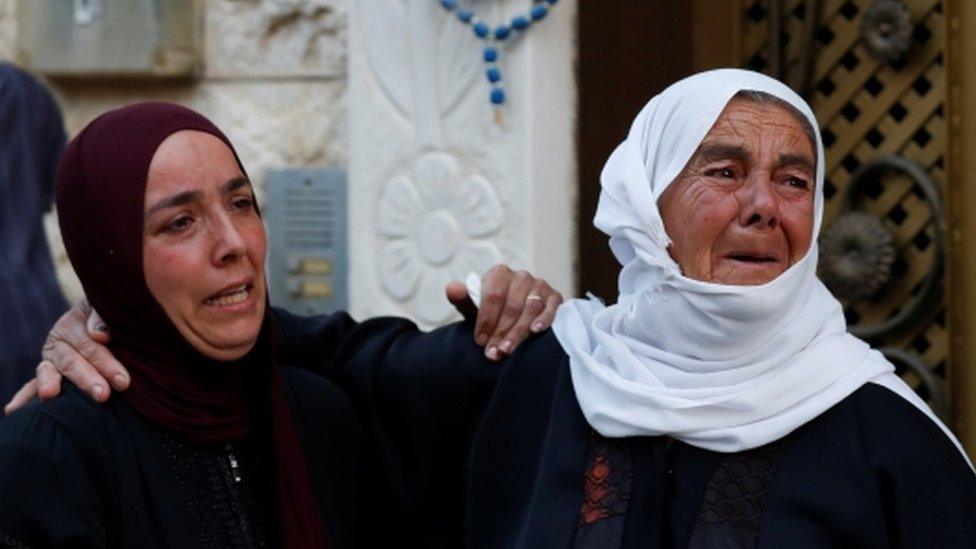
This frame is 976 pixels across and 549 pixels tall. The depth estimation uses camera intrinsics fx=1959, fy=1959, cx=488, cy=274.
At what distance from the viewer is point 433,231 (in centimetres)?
442

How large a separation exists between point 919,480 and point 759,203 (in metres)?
0.45

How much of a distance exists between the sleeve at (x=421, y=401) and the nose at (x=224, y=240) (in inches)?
15.0

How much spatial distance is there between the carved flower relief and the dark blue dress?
777mm

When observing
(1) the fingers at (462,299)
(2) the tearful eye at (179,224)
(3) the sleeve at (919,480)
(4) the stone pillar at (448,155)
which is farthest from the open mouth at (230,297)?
(4) the stone pillar at (448,155)

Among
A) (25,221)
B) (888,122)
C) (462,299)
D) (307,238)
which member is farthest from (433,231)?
(462,299)

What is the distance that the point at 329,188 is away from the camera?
15.4 feet

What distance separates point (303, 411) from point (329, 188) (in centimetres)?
166

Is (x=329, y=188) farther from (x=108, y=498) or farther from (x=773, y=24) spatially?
(x=108, y=498)

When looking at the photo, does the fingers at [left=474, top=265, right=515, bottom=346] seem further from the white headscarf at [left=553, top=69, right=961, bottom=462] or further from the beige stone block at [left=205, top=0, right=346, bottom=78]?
the beige stone block at [left=205, top=0, right=346, bottom=78]

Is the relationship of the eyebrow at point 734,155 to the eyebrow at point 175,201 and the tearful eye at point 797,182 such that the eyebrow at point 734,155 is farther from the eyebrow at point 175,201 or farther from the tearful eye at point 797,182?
the eyebrow at point 175,201

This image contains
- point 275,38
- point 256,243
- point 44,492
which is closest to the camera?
point 44,492

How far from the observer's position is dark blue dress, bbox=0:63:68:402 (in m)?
3.76

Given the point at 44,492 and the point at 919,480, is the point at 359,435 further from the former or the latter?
the point at 919,480

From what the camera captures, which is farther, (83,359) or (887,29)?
(887,29)
